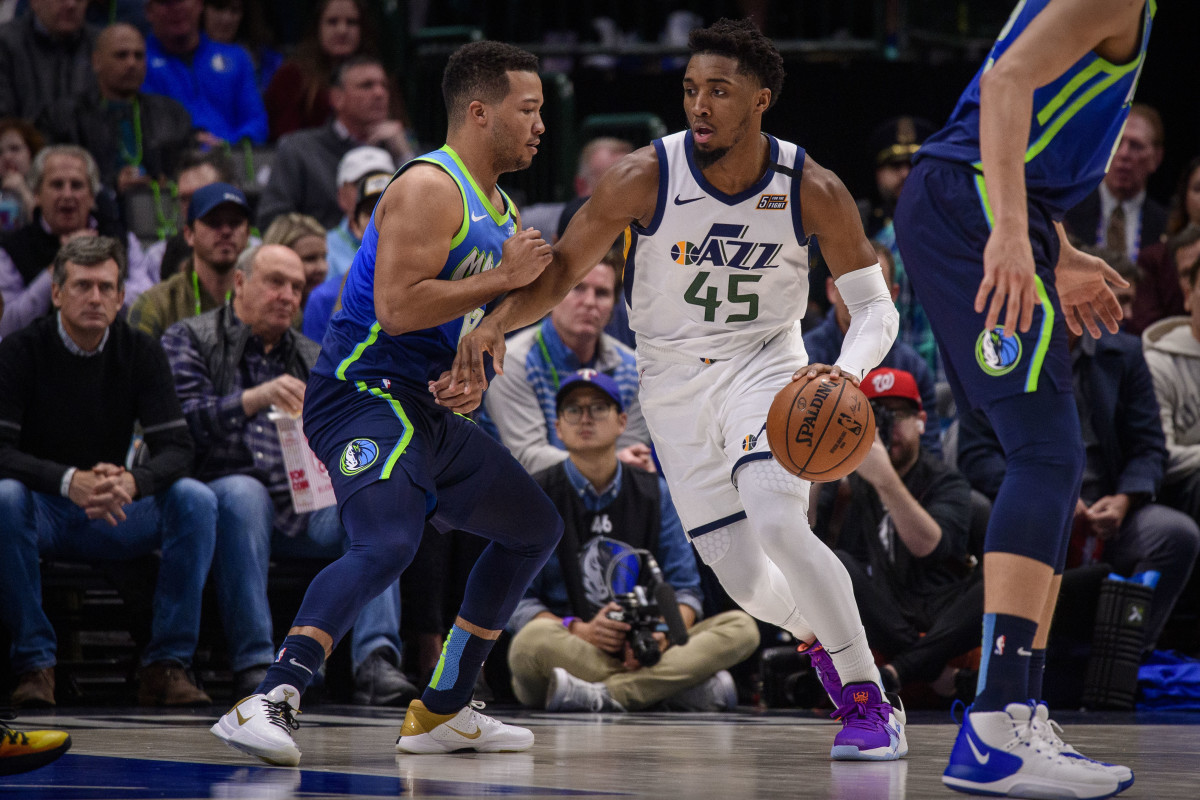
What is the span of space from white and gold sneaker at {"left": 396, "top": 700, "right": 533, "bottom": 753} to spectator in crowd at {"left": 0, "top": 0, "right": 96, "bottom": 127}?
20.2 ft

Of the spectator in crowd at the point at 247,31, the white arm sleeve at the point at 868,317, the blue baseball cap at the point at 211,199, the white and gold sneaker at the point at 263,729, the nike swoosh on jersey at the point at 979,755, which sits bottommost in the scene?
the white and gold sneaker at the point at 263,729

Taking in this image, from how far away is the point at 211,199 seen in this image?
732cm

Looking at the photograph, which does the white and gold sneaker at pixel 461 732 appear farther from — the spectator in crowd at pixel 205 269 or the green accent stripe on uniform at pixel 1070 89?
the spectator in crowd at pixel 205 269

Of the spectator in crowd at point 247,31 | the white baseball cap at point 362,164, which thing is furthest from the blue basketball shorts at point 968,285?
the spectator in crowd at point 247,31

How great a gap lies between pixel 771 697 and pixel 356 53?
5186mm

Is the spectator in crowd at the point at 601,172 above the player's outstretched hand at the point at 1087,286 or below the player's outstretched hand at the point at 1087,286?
above

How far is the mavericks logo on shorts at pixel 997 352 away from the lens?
131 inches

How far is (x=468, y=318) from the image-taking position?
14.4 ft

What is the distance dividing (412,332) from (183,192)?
4.45 m

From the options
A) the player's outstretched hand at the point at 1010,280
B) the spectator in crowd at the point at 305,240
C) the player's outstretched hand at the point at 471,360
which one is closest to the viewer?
the player's outstretched hand at the point at 1010,280

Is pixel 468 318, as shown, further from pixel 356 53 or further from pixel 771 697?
pixel 356 53

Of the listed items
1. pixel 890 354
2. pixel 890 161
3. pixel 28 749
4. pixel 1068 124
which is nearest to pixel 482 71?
pixel 1068 124

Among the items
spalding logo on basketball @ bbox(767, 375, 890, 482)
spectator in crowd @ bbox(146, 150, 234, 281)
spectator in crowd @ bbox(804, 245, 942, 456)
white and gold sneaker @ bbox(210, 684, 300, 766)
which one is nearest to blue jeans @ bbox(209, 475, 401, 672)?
spectator in crowd @ bbox(146, 150, 234, 281)

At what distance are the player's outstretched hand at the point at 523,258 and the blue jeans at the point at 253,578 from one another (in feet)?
7.40
